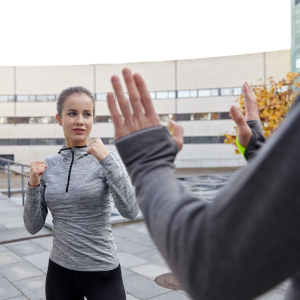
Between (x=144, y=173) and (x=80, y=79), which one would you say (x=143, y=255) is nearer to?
(x=144, y=173)

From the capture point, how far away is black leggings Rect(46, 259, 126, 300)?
6.72 ft

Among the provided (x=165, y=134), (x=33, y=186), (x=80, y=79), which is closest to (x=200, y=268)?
(x=165, y=134)

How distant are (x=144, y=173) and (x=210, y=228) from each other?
205 mm

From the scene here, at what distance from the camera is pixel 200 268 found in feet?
1.85

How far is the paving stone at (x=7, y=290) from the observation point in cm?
421

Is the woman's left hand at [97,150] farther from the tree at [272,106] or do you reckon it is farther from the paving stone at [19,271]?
the tree at [272,106]

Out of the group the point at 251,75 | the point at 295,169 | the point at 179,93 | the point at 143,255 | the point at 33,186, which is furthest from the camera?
the point at 179,93

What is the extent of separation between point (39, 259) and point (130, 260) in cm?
157

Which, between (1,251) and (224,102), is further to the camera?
(224,102)

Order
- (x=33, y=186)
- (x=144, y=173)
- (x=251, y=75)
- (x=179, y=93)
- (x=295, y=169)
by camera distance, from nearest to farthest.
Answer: (x=295, y=169) → (x=144, y=173) → (x=33, y=186) → (x=251, y=75) → (x=179, y=93)

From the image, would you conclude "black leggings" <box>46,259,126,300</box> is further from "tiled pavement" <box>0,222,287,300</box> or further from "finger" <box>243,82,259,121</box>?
"finger" <box>243,82,259,121</box>

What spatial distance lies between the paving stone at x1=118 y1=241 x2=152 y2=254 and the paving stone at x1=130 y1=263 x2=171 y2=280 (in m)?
0.86

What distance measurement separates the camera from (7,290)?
438 cm

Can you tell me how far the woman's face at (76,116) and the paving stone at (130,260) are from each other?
359 centimetres
